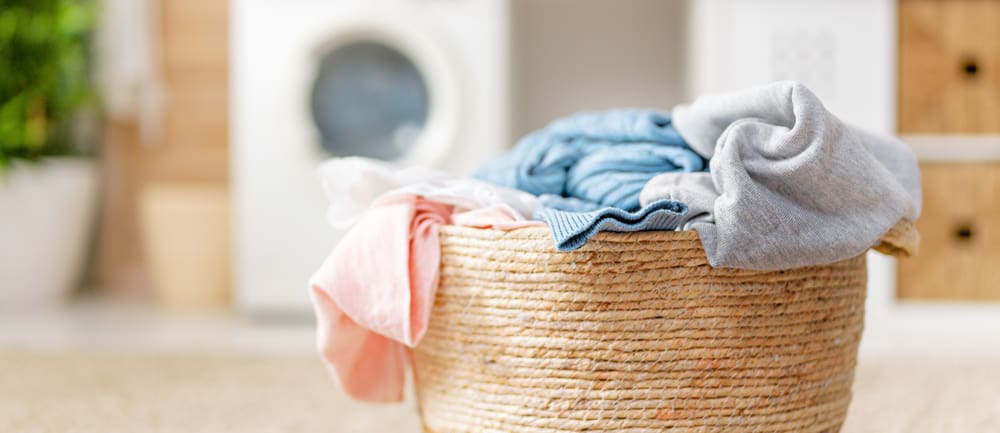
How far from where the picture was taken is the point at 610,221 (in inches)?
31.8

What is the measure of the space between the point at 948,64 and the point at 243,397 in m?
1.53

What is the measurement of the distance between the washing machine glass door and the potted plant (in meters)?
0.76

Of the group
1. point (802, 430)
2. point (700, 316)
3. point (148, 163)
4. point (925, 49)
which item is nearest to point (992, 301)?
point (925, 49)

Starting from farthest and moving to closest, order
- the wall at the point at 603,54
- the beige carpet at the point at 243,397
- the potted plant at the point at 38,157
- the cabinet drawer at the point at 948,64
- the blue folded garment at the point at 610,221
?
the wall at the point at 603,54 < the potted plant at the point at 38,157 < the cabinet drawer at the point at 948,64 < the beige carpet at the point at 243,397 < the blue folded garment at the point at 610,221

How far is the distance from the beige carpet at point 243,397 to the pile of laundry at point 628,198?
32 centimetres

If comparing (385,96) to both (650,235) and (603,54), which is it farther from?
(650,235)

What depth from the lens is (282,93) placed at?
6.90 feet

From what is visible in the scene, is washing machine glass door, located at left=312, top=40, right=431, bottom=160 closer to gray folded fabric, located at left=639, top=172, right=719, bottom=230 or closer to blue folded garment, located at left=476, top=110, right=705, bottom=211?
blue folded garment, located at left=476, top=110, right=705, bottom=211

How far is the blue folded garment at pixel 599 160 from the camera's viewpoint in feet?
3.11

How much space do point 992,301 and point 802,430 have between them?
131 cm

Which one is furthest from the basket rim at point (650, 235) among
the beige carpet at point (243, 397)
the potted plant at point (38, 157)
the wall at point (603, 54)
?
the potted plant at point (38, 157)

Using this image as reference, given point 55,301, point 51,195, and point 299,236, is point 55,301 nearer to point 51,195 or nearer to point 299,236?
point 51,195

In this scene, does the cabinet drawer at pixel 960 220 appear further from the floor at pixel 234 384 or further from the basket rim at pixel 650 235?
the basket rim at pixel 650 235

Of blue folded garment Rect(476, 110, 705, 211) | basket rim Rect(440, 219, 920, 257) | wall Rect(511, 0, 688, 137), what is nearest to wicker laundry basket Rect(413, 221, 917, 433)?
basket rim Rect(440, 219, 920, 257)
